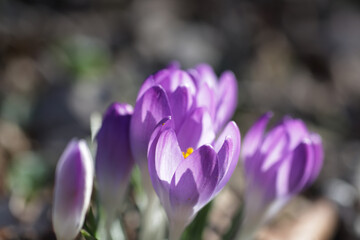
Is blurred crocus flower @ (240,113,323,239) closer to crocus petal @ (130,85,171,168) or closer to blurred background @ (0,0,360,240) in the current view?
crocus petal @ (130,85,171,168)

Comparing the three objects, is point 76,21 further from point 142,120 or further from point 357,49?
point 142,120

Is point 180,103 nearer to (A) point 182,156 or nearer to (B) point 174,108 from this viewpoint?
(B) point 174,108

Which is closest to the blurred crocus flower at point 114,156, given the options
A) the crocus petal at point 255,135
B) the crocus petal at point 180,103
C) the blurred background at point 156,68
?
the crocus petal at point 180,103

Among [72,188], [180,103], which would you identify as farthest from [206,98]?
[72,188]

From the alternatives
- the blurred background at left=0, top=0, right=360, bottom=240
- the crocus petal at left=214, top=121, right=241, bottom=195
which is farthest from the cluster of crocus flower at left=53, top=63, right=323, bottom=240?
the blurred background at left=0, top=0, right=360, bottom=240

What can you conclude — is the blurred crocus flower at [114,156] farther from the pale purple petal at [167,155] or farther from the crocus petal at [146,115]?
the pale purple petal at [167,155]
